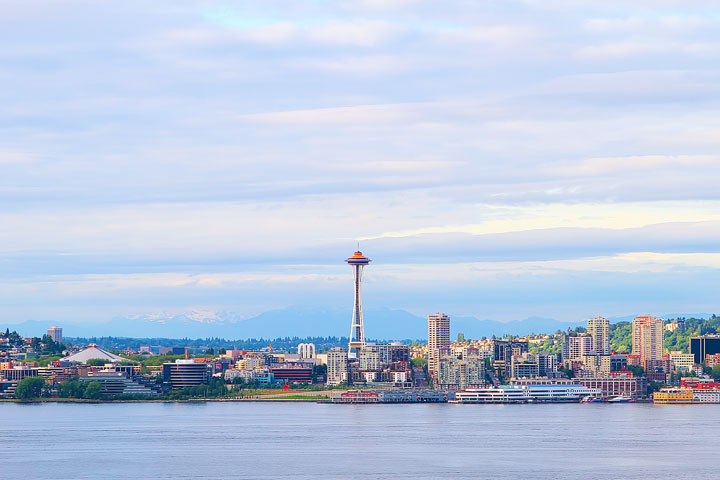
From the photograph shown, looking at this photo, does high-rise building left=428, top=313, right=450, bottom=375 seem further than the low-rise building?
Yes

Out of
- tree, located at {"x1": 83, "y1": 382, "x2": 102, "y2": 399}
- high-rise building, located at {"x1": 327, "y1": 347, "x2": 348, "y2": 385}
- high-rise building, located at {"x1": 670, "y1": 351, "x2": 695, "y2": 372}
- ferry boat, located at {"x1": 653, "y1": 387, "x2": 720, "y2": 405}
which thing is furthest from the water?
high-rise building, located at {"x1": 670, "y1": 351, "x2": 695, "y2": 372}

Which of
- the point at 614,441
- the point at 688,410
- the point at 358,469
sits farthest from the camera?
the point at 688,410

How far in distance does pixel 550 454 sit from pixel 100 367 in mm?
82178

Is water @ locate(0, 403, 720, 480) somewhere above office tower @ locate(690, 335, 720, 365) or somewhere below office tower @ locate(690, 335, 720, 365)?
below

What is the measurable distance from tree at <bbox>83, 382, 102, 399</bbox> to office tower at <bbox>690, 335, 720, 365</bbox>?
68.8m

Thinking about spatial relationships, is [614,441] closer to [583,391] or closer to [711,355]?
[583,391]

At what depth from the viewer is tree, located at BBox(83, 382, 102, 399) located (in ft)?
375

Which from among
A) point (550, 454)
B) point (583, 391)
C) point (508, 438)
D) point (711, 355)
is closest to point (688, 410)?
point (583, 391)

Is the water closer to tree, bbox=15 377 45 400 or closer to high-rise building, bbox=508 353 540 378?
tree, bbox=15 377 45 400

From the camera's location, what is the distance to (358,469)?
50.9 m

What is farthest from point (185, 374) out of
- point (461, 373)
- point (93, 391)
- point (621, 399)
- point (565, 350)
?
point (565, 350)

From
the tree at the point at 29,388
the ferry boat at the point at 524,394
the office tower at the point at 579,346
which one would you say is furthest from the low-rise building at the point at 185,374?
the office tower at the point at 579,346

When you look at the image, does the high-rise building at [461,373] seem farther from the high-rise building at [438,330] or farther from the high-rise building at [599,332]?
the high-rise building at [438,330]

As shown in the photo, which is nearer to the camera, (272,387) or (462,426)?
(462,426)
